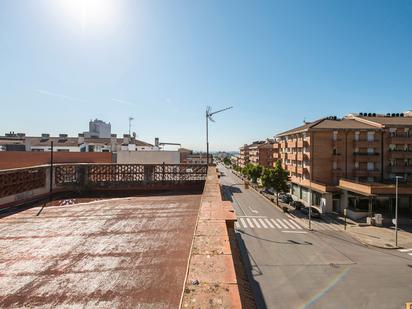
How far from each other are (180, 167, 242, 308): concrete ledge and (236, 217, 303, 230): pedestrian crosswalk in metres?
30.8

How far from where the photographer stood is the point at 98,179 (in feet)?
33.1

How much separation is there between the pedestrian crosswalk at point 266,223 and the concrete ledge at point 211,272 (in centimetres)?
3084

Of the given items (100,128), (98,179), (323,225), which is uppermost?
(100,128)

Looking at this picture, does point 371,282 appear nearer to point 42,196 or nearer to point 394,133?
point 42,196

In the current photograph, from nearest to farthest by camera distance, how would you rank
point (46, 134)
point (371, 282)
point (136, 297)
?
point (136, 297) < point (371, 282) < point (46, 134)

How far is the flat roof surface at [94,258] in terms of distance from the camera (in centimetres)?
266

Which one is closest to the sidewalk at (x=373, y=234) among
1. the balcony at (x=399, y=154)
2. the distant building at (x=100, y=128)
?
the balcony at (x=399, y=154)

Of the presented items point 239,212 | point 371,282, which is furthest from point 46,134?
point 371,282

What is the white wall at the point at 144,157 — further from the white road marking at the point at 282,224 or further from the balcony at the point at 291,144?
the balcony at the point at 291,144

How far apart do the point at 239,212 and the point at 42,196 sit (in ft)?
119

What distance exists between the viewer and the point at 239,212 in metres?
42.5

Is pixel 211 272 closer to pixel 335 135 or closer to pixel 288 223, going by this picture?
pixel 288 223

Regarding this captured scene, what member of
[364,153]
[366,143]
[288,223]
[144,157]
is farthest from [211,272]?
[366,143]

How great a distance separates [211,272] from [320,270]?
65.3ft
